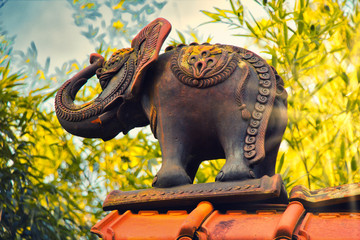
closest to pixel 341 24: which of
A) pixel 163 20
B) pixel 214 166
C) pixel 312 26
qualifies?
pixel 312 26

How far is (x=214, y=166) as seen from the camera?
3512 millimetres

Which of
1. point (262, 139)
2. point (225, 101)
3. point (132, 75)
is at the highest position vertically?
point (132, 75)

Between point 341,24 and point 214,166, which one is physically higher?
point 341,24

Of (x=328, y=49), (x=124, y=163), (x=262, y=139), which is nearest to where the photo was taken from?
(x=262, y=139)

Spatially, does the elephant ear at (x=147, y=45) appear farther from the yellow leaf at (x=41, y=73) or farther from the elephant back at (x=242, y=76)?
the yellow leaf at (x=41, y=73)

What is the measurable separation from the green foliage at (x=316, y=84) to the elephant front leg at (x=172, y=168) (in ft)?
4.63

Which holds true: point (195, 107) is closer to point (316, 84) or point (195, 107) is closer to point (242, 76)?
point (242, 76)

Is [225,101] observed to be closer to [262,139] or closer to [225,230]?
[262,139]

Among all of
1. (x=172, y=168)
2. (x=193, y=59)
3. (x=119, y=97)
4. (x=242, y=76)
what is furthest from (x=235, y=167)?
(x=119, y=97)

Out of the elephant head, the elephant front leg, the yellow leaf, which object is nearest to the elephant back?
the elephant head

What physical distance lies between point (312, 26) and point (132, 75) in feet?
5.40

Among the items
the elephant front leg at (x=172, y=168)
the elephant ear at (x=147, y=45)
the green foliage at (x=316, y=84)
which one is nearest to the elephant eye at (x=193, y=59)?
the elephant ear at (x=147, y=45)

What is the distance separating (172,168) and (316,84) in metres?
1.80

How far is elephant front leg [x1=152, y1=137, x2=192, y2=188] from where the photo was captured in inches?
82.0
